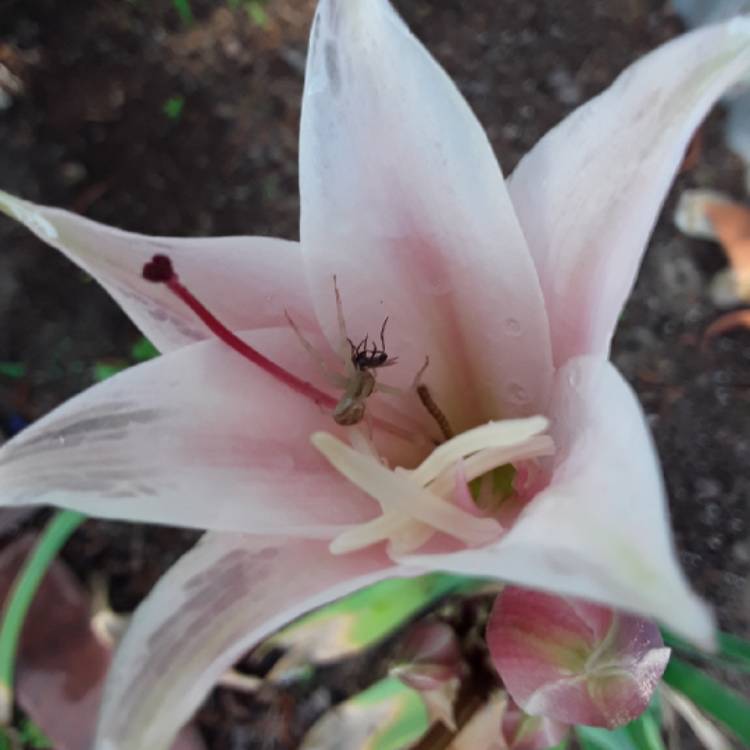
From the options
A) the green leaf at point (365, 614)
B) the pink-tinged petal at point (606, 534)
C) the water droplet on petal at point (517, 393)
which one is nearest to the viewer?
the pink-tinged petal at point (606, 534)

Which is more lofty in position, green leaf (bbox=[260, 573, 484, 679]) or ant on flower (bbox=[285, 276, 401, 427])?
ant on flower (bbox=[285, 276, 401, 427])

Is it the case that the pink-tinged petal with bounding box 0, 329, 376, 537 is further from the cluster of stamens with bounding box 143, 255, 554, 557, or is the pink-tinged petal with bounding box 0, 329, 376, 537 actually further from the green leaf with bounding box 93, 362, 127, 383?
the green leaf with bounding box 93, 362, 127, 383

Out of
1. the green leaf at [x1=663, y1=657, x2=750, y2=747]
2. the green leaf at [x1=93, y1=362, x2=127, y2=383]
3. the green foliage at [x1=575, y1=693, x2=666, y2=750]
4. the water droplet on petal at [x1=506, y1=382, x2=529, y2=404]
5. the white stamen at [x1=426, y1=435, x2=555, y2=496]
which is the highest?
the white stamen at [x1=426, y1=435, x2=555, y2=496]

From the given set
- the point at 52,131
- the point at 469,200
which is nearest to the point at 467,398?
the point at 469,200

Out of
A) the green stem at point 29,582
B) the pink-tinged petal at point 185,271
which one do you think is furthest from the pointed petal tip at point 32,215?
the green stem at point 29,582

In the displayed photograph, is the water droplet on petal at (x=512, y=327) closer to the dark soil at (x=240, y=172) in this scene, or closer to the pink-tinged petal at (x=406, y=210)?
the pink-tinged petal at (x=406, y=210)


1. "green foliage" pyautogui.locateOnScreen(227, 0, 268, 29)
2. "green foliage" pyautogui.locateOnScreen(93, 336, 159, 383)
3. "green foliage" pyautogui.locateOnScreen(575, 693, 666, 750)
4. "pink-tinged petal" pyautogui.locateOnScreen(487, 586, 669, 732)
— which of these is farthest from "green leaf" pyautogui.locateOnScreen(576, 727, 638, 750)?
"green foliage" pyautogui.locateOnScreen(227, 0, 268, 29)
